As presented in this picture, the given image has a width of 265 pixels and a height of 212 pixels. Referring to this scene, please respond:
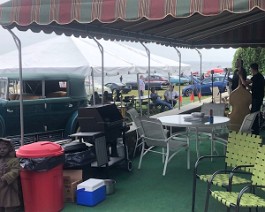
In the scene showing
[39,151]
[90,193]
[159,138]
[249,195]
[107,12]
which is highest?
[107,12]

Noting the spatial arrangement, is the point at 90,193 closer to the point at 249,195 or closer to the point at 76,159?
the point at 76,159

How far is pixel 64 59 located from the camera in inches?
388

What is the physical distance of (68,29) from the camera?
5.43 m

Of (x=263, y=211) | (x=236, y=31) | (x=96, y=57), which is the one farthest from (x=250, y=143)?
(x=96, y=57)

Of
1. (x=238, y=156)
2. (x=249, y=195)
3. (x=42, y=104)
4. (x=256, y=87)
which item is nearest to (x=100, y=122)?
(x=238, y=156)

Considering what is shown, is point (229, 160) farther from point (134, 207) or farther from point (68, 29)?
point (68, 29)

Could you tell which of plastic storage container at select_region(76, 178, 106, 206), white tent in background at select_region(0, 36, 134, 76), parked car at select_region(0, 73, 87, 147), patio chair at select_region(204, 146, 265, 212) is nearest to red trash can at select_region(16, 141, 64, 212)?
plastic storage container at select_region(76, 178, 106, 206)

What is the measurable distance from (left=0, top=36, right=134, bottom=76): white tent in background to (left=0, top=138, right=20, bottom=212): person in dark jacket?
5508mm

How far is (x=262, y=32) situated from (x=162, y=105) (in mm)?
5320

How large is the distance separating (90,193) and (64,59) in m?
6.17

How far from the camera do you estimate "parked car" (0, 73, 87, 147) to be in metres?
7.89

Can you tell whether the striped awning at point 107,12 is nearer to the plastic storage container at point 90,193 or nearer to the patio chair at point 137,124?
the patio chair at point 137,124

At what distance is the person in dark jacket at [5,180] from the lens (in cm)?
384

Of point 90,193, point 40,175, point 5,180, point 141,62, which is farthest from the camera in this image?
point 141,62
